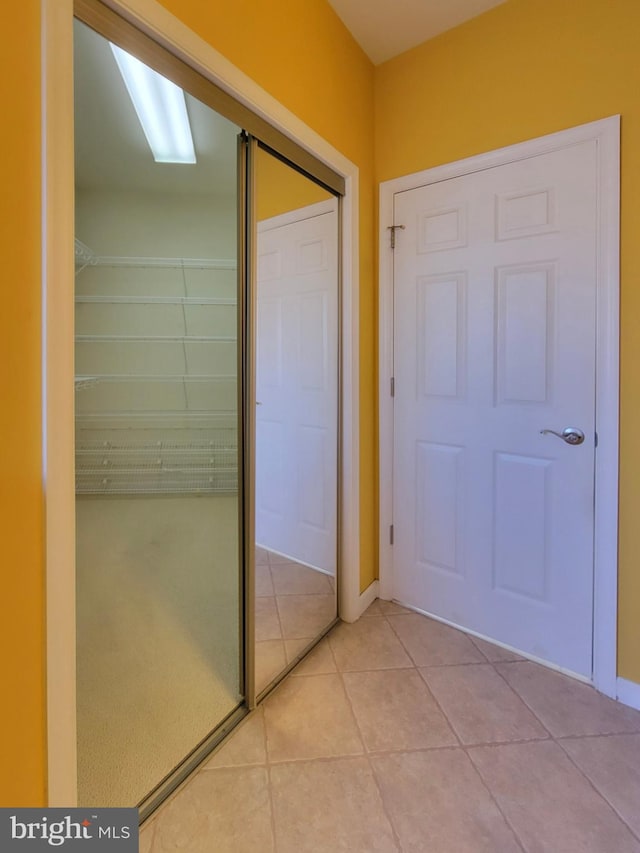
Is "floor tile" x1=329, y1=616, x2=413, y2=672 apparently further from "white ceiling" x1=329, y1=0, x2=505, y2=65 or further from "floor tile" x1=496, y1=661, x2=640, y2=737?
"white ceiling" x1=329, y1=0, x2=505, y2=65

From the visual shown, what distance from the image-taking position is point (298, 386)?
1.95 meters

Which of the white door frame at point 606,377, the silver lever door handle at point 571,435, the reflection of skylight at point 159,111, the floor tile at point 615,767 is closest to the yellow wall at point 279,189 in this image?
the reflection of skylight at point 159,111

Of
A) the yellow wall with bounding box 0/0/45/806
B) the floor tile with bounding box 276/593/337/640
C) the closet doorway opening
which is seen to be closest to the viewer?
the yellow wall with bounding box 0/0/45/806

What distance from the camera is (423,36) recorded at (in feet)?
6.41

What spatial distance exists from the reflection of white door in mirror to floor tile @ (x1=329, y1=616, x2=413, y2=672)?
0.29 metres

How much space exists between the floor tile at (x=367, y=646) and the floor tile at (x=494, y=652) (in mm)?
339

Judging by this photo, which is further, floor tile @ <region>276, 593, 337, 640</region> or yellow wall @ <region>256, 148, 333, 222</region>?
floor tile @ <region>276, 593, 337, 640</region>

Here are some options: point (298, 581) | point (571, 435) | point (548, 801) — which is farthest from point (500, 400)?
point (548, 801)

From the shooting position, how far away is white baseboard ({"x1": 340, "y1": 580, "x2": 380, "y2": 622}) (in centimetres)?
210

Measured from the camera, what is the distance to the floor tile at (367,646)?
1.80 m

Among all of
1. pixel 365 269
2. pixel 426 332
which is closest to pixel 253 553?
pixel 426 332

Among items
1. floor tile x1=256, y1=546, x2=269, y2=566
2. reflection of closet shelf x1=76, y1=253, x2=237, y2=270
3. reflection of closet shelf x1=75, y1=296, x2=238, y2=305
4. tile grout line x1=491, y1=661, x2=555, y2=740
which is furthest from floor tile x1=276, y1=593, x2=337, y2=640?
reflection of closet shelf x1=76, y1=253, x2=237, y2=270

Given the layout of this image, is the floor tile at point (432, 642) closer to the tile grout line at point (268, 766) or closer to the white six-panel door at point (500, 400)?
the white six-panel door at point (500, 400)

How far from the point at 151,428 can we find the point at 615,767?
3208 mm
